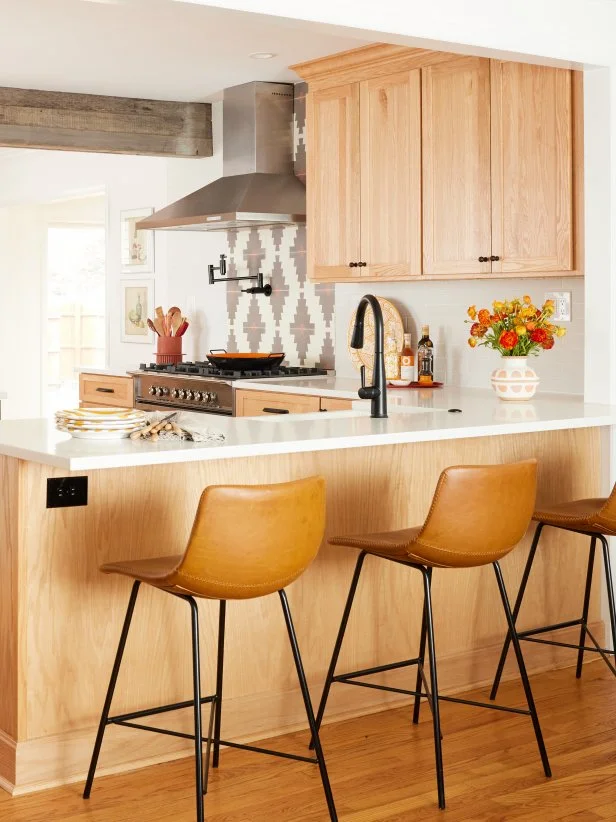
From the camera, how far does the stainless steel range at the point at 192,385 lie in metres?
5.89

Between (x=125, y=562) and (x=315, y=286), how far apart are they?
11.6ft

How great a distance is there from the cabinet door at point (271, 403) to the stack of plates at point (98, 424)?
77.9 inches

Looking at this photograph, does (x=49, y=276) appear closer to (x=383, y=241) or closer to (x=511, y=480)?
(x=383, y=241)

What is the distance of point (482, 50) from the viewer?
13.0ft

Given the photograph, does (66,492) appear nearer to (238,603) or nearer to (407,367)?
(238,603)

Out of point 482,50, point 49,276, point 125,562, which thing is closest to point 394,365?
point 482,50

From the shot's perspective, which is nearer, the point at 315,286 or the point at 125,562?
the point at 125,562

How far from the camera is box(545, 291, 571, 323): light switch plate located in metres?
4.93

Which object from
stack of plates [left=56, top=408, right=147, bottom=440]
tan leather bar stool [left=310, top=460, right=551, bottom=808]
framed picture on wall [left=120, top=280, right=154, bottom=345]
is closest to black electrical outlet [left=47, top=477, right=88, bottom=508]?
stack of plates [left=56, top=408, right=147, bottom=440]

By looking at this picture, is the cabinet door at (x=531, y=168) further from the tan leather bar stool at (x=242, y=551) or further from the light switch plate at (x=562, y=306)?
the tan leather bar stool at (x=242, y=551)

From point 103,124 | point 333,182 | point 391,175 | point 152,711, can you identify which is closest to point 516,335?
point 391,175

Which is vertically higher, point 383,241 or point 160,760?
point 383,241

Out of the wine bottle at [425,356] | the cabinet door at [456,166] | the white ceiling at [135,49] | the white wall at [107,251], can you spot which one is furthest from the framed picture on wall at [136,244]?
the cabinet door at [456,166]

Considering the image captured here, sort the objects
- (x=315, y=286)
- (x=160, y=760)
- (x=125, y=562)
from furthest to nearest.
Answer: (x=315, y=286) → (x=160, y=760) → (x=125, y=562)
